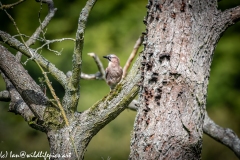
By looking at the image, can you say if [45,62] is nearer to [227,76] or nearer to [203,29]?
[203,29]

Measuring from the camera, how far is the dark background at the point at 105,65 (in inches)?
315

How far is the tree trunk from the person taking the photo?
278 cm

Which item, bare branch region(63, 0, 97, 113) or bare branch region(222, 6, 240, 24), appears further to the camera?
bare branch region(63, 0, 97, 113)

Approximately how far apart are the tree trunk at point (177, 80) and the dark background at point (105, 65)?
4.99 m

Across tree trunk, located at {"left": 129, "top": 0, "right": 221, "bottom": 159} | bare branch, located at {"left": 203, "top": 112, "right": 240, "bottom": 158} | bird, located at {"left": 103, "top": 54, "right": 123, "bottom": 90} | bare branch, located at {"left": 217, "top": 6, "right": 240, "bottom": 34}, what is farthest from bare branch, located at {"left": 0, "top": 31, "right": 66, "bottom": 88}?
bird, located at {"left": 103, "top": 54, "right": 123, "bottom": 90}

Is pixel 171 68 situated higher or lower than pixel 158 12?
lower

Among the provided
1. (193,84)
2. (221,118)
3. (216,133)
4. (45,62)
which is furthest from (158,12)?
(221,118)

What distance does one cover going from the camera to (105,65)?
8.51 meters

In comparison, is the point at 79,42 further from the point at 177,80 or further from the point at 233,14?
the point at 233,14

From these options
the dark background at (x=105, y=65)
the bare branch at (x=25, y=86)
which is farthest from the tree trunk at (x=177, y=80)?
the dark background at (x=105, y=65)

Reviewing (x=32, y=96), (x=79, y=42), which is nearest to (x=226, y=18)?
(x=79, y=42)

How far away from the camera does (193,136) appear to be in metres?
2.80

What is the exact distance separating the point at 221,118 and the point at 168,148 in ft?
19.3

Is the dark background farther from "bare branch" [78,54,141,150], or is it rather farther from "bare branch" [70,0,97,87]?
"bare branch" [70,0,97,87]
